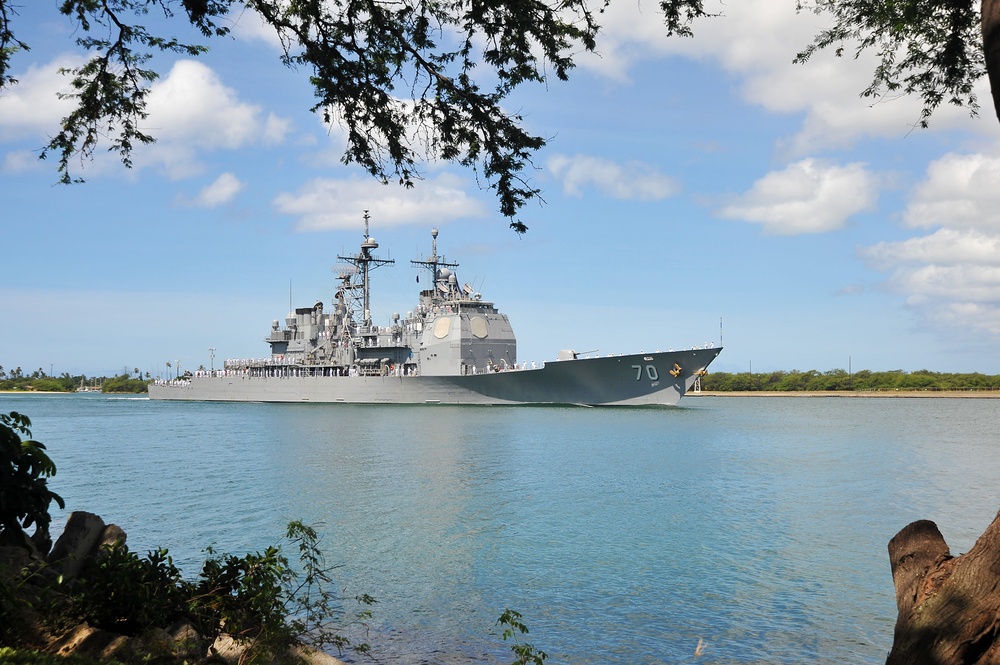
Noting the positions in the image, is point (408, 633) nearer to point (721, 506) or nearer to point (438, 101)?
point (438, 101)

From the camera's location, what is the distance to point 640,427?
29766 millimetres

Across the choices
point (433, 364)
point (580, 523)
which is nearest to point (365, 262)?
point (433, 364)

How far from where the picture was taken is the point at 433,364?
44.2 meters

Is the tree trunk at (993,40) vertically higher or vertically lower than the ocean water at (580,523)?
higher

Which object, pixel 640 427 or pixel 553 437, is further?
pixel 640 427

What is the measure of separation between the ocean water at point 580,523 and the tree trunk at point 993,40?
470cm

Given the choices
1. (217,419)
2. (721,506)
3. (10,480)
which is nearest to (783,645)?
(10,480)

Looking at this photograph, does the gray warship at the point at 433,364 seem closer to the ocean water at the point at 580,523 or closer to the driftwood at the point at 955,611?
the ocean water at the point at 580,523

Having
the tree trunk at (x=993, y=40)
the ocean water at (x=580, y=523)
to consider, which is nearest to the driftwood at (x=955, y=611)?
the tree trunk at (x=993, y=40)

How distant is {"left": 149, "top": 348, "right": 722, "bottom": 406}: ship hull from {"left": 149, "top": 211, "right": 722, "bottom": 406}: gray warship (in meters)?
0.06

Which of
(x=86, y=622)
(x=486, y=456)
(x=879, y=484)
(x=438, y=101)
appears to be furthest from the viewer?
(x=486, y=456)

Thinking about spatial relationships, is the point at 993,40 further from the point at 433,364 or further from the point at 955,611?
the point at 433,364

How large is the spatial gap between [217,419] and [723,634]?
36409mm

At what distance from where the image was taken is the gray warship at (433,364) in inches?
1572
